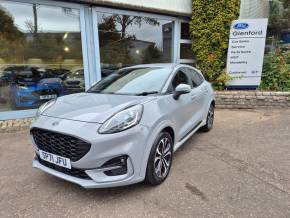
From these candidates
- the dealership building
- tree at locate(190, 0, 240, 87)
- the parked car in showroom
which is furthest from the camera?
tree at locate(190, 0, 240, 87)

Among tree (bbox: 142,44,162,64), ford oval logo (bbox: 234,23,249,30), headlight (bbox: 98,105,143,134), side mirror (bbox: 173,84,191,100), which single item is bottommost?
headlight (bbox: 98,105,143,134)

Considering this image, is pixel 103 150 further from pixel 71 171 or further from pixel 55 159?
pixel 55 159

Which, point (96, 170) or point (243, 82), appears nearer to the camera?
point (96, 170)

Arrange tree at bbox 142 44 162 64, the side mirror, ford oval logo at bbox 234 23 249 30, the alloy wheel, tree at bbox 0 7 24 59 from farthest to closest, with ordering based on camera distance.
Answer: tree at bbox 142 44 162 64 < ford oval logo at bbox 234 23 249 30 < tree at bbox 0 7 24 59 < the side mirror < the alloy wheel

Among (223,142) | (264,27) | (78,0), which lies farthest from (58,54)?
(264,27)

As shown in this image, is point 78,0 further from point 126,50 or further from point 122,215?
point 122,215

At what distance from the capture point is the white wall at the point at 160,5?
272 inches

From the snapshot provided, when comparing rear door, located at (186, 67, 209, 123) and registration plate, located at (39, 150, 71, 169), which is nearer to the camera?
registration plate, located at (39, 150, 71, 169)

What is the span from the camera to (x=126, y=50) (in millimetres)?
8133

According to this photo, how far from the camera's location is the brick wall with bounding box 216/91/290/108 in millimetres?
7102

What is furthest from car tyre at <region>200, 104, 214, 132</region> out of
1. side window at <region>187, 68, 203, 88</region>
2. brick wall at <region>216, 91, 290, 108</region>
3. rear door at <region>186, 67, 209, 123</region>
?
brick wall at <region>216, 91, 290, 108</region>

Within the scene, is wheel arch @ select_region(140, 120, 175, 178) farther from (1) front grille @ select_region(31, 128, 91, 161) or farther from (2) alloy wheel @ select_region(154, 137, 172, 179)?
(1) front grille @ select_region(31, 128, 91, 161)

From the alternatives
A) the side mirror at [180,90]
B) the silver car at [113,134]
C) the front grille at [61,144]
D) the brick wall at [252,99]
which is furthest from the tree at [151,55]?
the front grille at [61,144]

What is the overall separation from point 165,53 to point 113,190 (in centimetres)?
716
